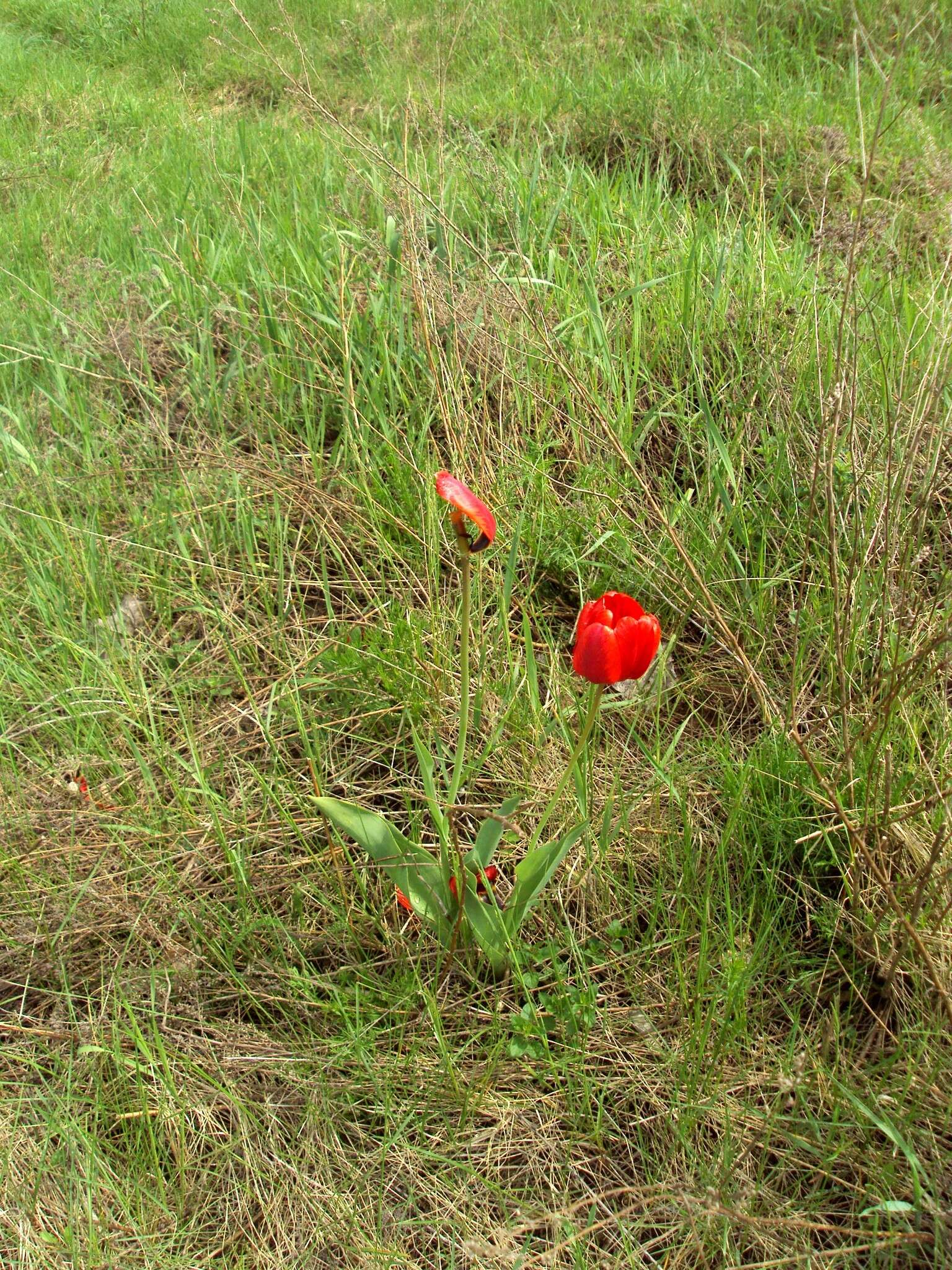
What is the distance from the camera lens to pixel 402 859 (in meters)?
1.52

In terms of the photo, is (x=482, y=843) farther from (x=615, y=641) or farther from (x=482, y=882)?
(x=615, y=641)

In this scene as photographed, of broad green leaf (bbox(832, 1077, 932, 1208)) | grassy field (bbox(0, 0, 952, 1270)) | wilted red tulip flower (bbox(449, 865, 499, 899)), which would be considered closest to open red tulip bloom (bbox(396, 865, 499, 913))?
wilted red tulip flower (bbox(449, 865, 499, 899))

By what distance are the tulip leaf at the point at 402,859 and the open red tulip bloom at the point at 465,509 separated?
19.4 inches

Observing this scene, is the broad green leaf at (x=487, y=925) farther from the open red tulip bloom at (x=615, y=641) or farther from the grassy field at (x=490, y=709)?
the open red tulip bloom at (x=615, y=641)

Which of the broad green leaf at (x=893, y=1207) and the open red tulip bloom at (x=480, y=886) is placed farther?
the open red tulip bloom at (x=480, y=886)

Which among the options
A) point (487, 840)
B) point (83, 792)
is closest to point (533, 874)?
point (487, 840)

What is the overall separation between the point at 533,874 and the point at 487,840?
0.09 m

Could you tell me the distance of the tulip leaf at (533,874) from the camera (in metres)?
1.49

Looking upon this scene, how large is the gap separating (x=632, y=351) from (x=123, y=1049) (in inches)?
76.5

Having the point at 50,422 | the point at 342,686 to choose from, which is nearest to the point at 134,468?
the point at 50,422

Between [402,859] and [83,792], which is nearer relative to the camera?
[402,859]

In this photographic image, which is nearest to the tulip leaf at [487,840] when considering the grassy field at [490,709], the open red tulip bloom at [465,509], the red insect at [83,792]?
the grassy field at [490,709]

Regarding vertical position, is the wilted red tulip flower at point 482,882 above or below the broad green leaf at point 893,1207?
above

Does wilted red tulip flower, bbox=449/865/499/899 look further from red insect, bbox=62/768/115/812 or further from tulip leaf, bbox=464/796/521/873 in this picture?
red insect, bbox=62/768/115/812
